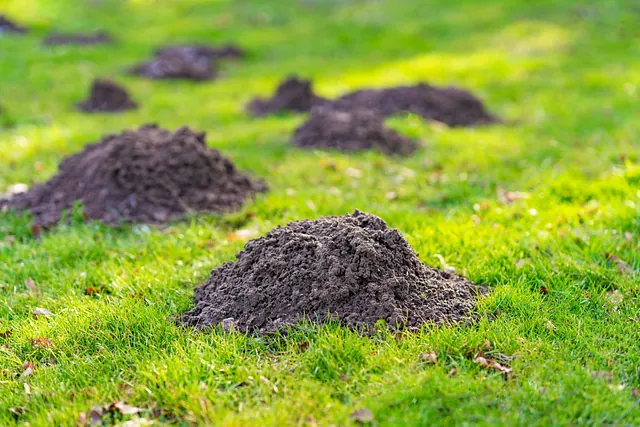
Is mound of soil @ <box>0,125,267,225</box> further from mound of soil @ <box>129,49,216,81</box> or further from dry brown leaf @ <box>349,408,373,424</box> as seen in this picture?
mound of soil @ <box>129,49,216,81</box>

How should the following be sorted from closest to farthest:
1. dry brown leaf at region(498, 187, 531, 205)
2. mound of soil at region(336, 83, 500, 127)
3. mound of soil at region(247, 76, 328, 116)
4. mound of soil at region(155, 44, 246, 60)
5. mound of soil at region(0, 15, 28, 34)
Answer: dry brown leaf at region(498, 187, 531, 205) → mound of soil at region(336, 83, 500, 127) → mound of soil at region(247, 76, 328, 116) → mound of soil at region(155, 44, 246, 60) → mound of soil at region(0, 15, 28, 34)

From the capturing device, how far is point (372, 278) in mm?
3605

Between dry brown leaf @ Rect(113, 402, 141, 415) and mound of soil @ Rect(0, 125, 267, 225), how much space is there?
2.77 meters

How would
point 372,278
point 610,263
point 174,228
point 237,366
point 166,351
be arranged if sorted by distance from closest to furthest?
point 237,366 < point 166,351 < point 372,278 < point 610,263 < point 174,228

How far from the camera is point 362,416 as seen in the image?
110 inches

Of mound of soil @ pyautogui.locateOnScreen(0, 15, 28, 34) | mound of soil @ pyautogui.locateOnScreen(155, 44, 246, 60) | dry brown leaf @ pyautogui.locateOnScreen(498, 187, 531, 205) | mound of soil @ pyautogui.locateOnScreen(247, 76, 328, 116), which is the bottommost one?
dry brown leaf @ pyautogui.locateOnScreen(498, 187, 531, 205)

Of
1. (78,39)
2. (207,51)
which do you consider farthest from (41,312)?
(78,39)

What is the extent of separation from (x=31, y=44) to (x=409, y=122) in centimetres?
1207

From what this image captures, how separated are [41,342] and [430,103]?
725cm

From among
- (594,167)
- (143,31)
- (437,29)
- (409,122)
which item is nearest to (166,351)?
(594,167)

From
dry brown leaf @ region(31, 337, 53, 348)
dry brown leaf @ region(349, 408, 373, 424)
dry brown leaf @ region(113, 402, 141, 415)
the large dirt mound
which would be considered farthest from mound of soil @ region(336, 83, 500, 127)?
dry brown leaf @ region(113, 402, 141, 415)

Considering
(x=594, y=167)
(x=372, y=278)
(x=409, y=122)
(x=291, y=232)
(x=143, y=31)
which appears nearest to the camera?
(x=372, y=278)

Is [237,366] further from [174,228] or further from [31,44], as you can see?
[31,44]

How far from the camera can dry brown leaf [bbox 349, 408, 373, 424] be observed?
277cm
